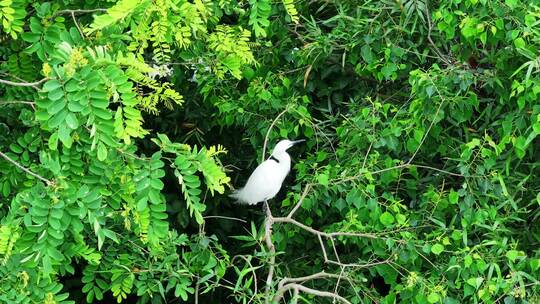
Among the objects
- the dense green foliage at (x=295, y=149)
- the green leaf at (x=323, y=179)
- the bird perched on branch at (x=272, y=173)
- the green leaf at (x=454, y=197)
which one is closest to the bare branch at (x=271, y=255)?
the dense green foliage at (x=295, y=149)

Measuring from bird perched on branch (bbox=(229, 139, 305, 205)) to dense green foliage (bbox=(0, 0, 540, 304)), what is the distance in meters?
0.09

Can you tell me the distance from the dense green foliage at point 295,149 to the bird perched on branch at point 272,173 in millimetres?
91

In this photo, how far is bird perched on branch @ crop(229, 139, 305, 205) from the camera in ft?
12.4

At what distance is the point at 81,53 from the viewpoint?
2.27 meters

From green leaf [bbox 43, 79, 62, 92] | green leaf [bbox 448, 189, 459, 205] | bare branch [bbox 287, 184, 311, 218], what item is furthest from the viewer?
bare branch [bbox 287, 184, 311, 218]

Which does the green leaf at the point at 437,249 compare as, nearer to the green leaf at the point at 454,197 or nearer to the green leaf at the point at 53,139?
the green leaf at the point at 454,197

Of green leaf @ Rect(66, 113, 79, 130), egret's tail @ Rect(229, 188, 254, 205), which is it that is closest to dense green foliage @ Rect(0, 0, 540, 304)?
green leaf @ Rect(66, 113, 79, 130)

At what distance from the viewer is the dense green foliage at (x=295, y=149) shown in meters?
2.52

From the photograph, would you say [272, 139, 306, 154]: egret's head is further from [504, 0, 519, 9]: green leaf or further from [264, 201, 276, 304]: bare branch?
[504, 0, 519, 9]: green leaf

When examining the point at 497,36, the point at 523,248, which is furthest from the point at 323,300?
the point at 497,36

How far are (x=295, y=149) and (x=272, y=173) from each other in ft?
1.40

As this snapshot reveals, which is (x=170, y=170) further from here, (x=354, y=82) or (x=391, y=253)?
Result: (x=391, y=253)

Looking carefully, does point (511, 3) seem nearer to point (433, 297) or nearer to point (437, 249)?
point (437, 249)

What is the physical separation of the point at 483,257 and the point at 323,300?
85cm
